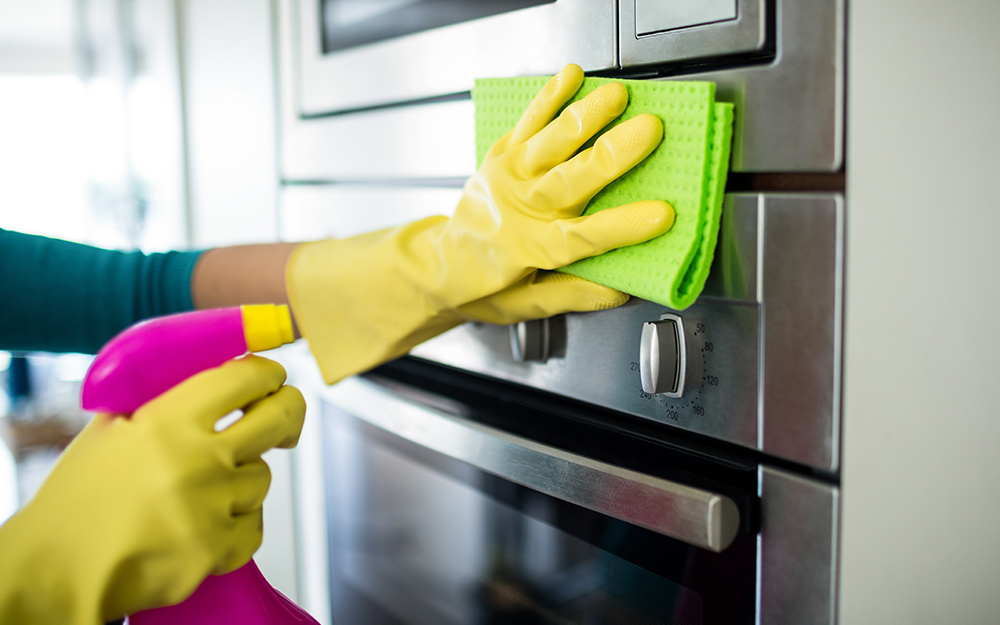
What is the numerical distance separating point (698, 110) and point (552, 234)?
13 cm

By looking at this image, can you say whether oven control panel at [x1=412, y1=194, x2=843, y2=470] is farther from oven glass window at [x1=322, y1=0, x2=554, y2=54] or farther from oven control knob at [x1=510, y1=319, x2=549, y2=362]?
oven glass window at [x1=322, y1=0, x2=554, y2=54]

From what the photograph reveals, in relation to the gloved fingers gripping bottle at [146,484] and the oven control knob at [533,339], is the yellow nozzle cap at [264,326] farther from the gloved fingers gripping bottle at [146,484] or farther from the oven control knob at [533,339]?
the oven control knob at [533,339]

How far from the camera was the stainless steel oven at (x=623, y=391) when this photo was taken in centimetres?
45

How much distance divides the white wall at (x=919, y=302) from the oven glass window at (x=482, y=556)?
0.33 feet

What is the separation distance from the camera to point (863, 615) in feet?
1.51

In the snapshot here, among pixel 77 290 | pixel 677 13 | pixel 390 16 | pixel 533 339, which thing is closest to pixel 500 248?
pixel 533 339

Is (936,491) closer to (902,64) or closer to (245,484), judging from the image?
(902,64)

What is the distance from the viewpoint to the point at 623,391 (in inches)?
22.4

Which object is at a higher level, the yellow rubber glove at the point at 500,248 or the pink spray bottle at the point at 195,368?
the yellow rubber glove at the point at 500,248

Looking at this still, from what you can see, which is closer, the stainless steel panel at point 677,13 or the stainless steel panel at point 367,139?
the stainless steel panel at point 677,13

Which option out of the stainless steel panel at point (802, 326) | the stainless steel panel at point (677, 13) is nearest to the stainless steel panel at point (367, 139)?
the stainless steel panel at point (677, 13)

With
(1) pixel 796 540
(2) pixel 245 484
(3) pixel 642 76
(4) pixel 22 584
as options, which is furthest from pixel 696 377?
(4) pixel 22 584

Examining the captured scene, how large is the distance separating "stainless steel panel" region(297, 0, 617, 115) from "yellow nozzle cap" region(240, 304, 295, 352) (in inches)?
12.2

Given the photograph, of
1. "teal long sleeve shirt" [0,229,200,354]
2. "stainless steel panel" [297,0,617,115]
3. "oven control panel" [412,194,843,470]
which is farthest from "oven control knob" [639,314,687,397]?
"teal long sleeve shirt" [0,229,200,354]
